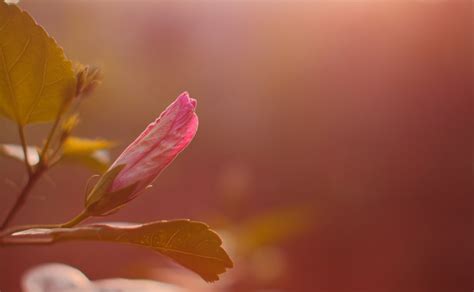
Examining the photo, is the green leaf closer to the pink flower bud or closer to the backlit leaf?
the pink flower bud

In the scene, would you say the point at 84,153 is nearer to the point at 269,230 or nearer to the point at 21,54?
the point at 21,54

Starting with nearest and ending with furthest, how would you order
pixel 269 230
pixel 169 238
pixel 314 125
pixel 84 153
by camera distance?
1. pixel 169 238
2. pixel 84 153
3. pixel 269 230
4. pixel 314 125

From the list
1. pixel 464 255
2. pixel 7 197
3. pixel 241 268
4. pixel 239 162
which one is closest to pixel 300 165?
pixel 239 162

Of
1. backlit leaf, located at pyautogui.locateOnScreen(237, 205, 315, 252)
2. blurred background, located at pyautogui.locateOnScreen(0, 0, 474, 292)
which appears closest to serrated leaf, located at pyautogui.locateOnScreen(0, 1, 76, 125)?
backlit leaf, located at pyautogui.locateOnScreen(237, 205, 315, 252)

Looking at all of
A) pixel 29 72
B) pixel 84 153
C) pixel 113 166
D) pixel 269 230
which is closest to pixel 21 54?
pixel 29 72

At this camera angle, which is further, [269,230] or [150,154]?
[269,230]

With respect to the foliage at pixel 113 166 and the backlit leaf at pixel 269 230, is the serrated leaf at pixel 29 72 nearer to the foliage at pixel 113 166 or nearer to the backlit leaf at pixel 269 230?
the foliage at pixel 113 166
